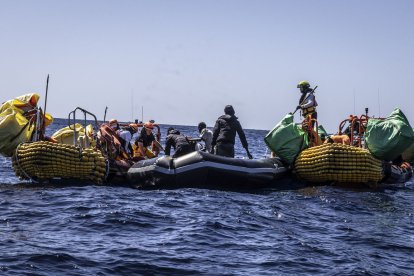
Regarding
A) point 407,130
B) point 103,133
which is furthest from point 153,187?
point 407,130

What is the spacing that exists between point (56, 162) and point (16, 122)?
1.71 meters

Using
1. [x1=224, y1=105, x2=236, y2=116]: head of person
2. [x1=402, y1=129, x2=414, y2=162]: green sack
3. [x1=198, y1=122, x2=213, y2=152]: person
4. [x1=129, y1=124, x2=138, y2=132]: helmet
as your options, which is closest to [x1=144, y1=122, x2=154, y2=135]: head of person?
[x1=129, y1=124, x2=138, y2=132]: helmet

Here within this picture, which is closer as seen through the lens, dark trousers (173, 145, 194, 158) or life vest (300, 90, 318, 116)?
dark trousers (173, 145, 194, 158)

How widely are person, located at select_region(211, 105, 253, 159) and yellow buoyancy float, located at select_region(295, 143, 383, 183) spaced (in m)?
1.66

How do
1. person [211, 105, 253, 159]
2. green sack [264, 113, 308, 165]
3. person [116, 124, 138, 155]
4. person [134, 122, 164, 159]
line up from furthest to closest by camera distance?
1. person [134, 122, 164, 159]
2. person [116, 124, 138, 155]
3. person [211, 105, 253, 159]
4. green sack [264, 113, 308, 165]

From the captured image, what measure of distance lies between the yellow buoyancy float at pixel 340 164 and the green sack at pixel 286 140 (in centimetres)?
42

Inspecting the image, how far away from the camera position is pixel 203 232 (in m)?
9.29

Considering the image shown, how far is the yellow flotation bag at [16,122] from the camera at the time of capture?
14523mm

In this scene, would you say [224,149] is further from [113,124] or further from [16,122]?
[16,122]

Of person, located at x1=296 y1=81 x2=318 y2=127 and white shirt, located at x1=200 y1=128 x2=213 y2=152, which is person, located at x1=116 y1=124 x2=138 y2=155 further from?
person, located at x1=296 y1=81 x2=318 y2=127

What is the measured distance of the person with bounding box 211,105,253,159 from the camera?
15000 millimetres

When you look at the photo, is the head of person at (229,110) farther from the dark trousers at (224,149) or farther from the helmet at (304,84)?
the helmet at (304,84)

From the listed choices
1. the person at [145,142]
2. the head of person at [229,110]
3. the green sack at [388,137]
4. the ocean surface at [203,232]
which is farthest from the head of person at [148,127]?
the green sack at [388,137]

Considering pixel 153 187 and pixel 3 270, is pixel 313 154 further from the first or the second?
pixel 3 270
